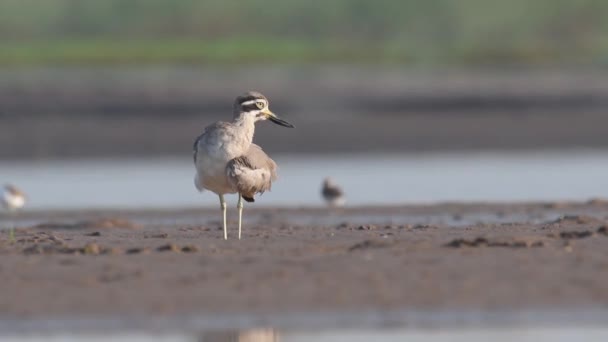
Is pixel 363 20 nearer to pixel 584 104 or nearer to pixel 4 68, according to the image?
pixel 4 68

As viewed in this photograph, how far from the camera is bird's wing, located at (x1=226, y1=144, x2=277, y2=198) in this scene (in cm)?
1357

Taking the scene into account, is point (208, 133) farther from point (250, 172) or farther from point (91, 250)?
point (91, 250)

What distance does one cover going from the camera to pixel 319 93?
138ft

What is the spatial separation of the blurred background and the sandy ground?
24.4 ft

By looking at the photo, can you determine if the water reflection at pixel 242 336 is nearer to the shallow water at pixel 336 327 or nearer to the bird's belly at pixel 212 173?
the shallow water at pixel 336 327

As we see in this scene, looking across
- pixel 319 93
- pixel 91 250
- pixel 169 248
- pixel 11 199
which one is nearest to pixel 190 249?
pixel 169 248


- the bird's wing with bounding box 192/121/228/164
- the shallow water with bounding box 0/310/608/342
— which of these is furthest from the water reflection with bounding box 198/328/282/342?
the bird's wing with bounding box 192/121/228/164

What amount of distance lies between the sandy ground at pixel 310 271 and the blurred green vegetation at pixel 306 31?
37413mm

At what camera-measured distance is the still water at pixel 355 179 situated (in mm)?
22094

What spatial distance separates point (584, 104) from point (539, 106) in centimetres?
119

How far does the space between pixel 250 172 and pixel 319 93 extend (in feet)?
93.0

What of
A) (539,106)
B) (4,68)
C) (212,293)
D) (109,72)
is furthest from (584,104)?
(212,293)

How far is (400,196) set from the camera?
867 inches

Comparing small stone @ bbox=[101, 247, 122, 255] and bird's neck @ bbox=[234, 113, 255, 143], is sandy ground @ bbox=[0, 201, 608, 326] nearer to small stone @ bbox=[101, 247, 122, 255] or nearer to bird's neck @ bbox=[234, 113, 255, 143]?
small stone @ bbox=[101, 247, 122, 255]
